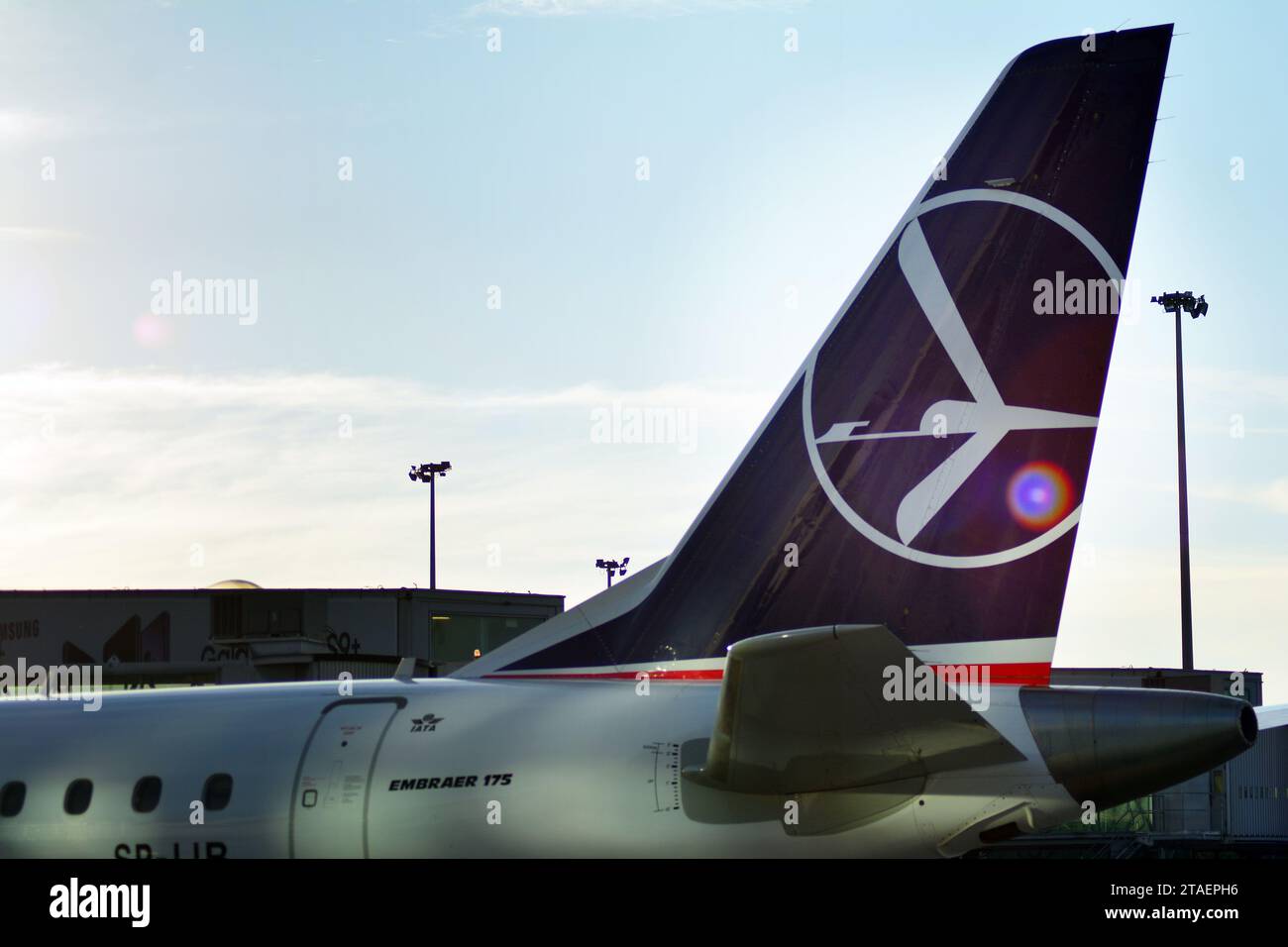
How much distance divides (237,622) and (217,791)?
1434 inches

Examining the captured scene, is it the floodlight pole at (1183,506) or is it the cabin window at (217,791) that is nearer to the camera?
the cabin window at (217,791)

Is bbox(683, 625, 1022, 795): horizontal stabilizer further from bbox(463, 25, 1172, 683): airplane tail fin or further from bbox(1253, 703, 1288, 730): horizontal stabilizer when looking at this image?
bbox(1253, 703, 1288, 730): horizontal stabilizer

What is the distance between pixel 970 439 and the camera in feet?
41.2

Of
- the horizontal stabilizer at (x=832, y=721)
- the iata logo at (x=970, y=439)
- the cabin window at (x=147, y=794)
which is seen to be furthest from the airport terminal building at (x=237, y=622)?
the horizontal stabilizer at (x=832, y=721)

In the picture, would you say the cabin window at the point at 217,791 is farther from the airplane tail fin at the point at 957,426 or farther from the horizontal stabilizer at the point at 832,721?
the horizontal stabilizer at the point at 832,721

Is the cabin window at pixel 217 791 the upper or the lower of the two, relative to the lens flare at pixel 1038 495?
lower

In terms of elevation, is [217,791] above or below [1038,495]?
below

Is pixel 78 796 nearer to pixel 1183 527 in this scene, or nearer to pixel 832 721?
pixel 832 721

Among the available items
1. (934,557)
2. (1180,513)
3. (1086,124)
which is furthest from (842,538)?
(1180,513)

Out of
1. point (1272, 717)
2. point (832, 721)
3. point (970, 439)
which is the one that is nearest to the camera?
point (832, 721)

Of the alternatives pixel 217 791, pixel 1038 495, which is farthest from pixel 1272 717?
pixel 217 791

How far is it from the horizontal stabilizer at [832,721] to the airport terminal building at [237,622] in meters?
35.4

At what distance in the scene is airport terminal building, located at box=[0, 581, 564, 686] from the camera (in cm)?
4619

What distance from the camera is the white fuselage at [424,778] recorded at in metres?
11.0
